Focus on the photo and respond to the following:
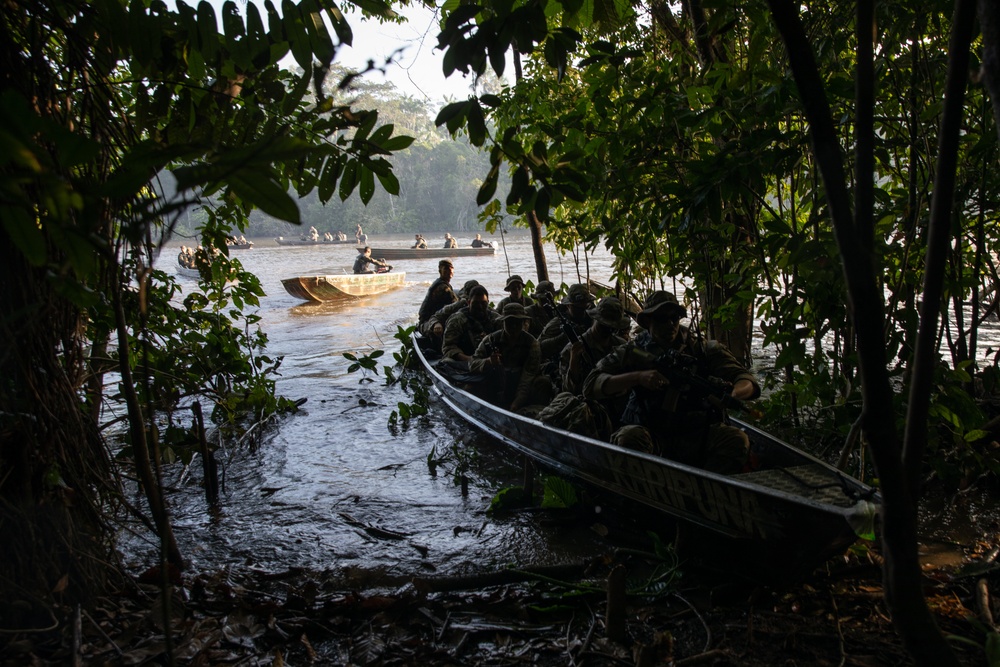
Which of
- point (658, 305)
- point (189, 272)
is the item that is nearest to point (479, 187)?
point (658, 305)

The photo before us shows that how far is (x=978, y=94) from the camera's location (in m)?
5.37

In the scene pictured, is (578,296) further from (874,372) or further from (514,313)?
(874,372)

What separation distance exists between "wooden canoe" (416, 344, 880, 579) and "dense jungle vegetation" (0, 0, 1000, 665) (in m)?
0.48

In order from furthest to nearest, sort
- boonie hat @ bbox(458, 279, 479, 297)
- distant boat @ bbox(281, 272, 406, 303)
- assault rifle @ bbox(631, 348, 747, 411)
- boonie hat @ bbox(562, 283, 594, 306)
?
1. distant boat @ bbox(281, 272, 406, 303)
2. boonie hat @ bbox(458, 279, 479, 297)
3. boonie hat @ bbox(562, 283, 594, 306)
4. assault rifle @ bbox(631, 348, 747, 411)

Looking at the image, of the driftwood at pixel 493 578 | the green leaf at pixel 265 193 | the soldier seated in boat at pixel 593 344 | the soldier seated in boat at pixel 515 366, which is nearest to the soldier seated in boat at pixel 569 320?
the soldier seated in boat at pixel 515 366

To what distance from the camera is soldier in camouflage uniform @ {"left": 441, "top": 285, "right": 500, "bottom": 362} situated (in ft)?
A: 29.7

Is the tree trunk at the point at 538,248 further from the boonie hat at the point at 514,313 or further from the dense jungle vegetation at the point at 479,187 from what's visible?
the dense jungle vegetation at the point at 479,187

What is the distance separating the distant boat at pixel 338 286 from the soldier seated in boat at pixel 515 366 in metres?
13.2

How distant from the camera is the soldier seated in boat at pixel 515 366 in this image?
7.41m

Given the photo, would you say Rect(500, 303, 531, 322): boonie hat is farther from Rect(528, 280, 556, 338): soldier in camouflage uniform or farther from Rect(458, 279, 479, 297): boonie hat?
Rect(458, 279, 479, 297): boonie hat

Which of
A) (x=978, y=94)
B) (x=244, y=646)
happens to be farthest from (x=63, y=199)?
(x=978, y=94)

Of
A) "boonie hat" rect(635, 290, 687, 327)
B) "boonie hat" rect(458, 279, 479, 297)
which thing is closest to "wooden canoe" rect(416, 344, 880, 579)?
"boonie hat" rect(635, 290, 687, 327)

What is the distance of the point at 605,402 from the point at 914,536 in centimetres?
373

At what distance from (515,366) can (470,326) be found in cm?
175
